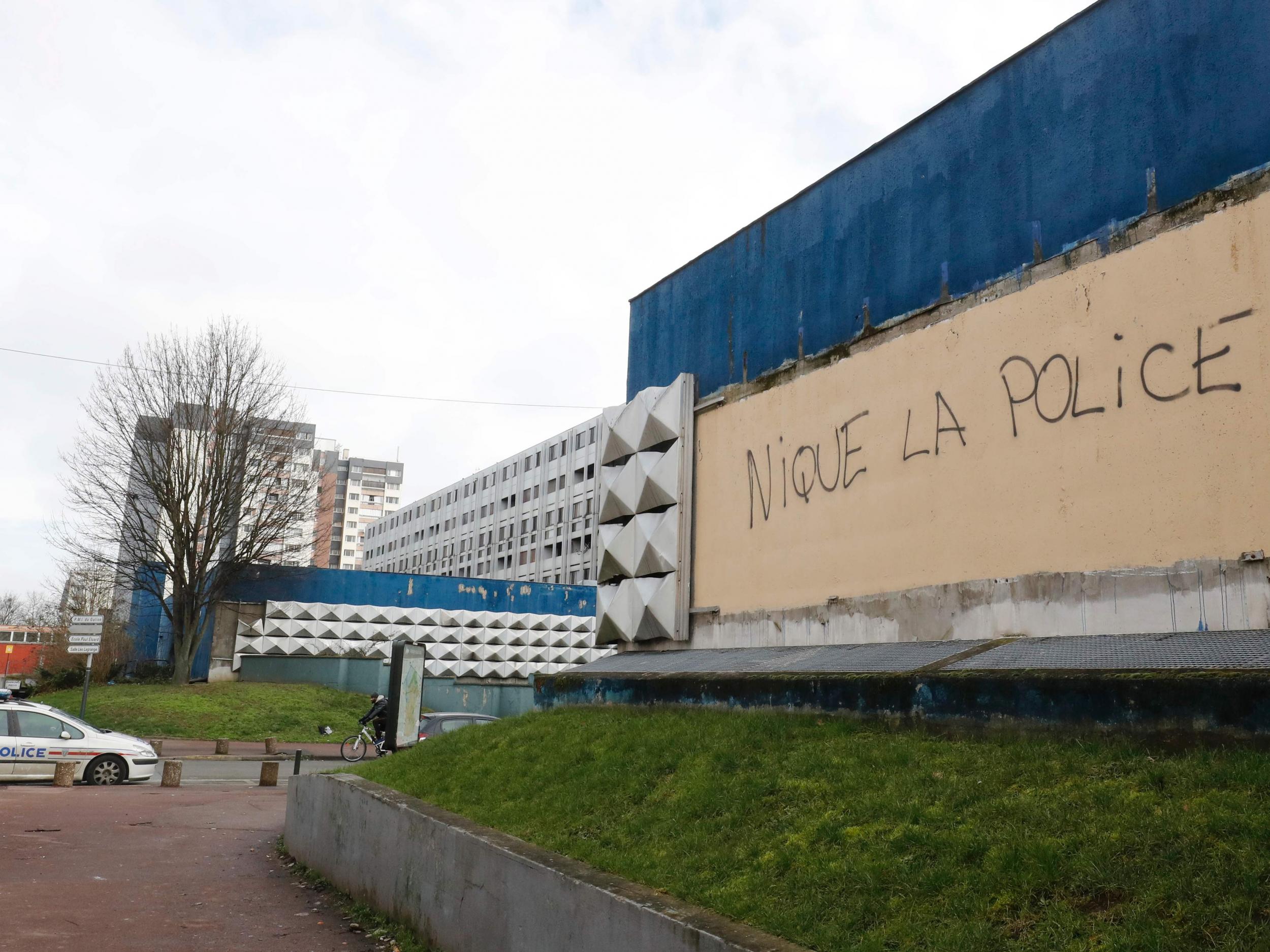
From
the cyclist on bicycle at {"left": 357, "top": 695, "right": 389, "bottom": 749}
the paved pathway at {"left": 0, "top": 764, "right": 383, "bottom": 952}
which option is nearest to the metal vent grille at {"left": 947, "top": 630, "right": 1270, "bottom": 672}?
the paved pathway at {"left": 0, "top": 764, "right": 383, "bottom": 952}

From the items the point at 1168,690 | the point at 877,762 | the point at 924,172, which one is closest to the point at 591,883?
the point at 877,762

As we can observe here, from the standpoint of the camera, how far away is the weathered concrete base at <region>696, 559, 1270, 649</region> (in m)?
6.11

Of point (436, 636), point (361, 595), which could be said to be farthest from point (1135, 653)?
point (361, 595)

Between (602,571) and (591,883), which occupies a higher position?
(602,571)

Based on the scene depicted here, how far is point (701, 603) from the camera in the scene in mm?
11305

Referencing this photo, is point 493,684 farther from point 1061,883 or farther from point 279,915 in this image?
point 1061,883

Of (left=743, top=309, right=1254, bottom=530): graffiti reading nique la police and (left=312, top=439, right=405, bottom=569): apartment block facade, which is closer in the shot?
(left=743, top=309, right=1254, bottom=530): graffiti reading nique la police

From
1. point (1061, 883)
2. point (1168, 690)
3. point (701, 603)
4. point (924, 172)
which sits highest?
point (924, 172)

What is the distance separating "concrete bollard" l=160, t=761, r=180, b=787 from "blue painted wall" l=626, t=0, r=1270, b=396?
39.7 feet

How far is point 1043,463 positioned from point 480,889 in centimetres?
471

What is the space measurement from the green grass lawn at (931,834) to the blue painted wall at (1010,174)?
4.14 m

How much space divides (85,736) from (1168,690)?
17958 millimetres

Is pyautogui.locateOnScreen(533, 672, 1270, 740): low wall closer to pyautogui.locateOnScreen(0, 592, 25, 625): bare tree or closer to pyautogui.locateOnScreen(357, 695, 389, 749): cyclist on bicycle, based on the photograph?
pyautogui.locateOnScreen(357, 695, 389, 749): cyclist on bicycle

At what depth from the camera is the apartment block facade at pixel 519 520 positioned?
77.2 m
